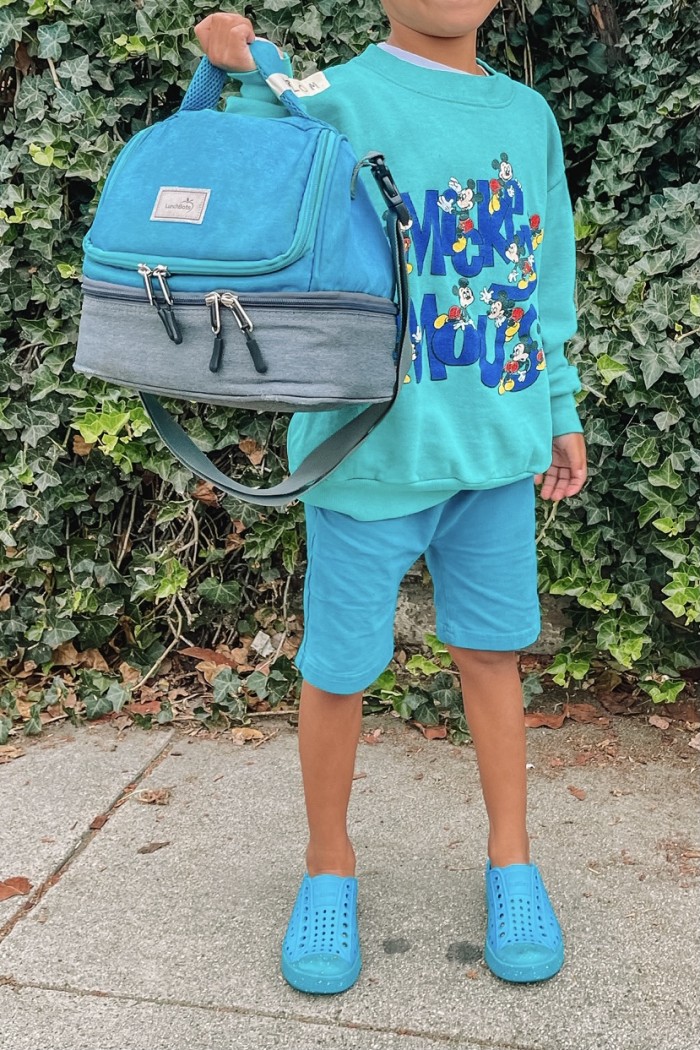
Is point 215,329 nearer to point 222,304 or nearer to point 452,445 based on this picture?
point 222,304

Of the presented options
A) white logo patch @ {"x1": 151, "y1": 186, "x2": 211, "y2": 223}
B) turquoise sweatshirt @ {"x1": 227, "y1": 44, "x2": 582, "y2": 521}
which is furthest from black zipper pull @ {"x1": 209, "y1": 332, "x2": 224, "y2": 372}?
turquoise sweatshirt @ {"x1": 227, "y1": 44, "x2": 582, "y2": 521}

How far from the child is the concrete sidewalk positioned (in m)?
0.09

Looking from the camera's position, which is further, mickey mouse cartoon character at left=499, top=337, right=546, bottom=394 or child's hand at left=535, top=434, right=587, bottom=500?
child's hand at left=535, top=434, right=587, bottom=500

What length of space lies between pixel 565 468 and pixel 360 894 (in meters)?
1.00

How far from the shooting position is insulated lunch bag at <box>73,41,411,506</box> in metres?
1.52

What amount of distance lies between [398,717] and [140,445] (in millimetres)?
1079

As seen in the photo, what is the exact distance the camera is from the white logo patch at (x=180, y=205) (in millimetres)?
1544

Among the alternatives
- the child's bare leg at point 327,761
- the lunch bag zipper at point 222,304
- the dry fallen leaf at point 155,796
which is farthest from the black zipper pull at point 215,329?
the dry fallen leaf at point 155,796

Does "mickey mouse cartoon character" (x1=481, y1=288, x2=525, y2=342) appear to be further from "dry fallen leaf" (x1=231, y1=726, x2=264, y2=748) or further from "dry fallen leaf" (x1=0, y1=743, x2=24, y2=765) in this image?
"dry fallen leaf" (x1=0, y1=743, x2=24, y2=765)

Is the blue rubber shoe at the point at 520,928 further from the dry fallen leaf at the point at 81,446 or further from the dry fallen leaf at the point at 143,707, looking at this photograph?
the dry fallen leaf at the point at 81,446

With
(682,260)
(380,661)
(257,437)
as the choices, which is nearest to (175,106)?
(257,437)

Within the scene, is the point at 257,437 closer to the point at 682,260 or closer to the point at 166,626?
the point at 166,626

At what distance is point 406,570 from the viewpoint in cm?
198

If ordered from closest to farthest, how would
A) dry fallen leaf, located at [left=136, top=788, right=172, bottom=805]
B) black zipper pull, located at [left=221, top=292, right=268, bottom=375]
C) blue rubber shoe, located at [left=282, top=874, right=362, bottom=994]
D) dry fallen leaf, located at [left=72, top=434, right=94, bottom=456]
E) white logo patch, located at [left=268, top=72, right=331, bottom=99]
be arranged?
black zipper pull, located at [left=221, top=292, right=268, bottom=375], white logo patch, located at [left=268, top=72, right=331, bottom=99], blue rubber shoe, located at [left=282, top=874, right=362, bottom=994], dry fallen leaf, located at [left=136, top=788, right=172, bottom=805], dry fallen leaf, located at [left=72, top=434, right=94, bottom=456]
